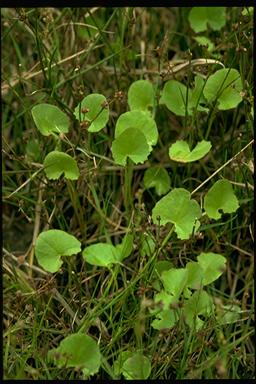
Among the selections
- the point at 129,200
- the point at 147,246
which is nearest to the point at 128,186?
the point at 129,200

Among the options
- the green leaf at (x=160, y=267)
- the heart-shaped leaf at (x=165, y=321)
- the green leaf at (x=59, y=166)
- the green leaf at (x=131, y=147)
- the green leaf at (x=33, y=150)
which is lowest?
the heart-shaped leaf at (x=165, y=321)

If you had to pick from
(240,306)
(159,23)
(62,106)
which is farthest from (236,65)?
(240,306)

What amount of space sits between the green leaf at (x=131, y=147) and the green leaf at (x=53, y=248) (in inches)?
6.4

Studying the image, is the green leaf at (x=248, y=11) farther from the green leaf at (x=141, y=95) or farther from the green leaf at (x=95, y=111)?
the green leaf at (x=95, y=111)

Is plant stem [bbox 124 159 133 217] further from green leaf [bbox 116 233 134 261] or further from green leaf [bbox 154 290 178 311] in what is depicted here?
green leaf [bbox 154 290 178 311]

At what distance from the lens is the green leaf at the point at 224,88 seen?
1.32 meters

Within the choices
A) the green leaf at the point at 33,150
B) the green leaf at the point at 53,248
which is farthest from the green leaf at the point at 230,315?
the green leaf at the point at 33,150

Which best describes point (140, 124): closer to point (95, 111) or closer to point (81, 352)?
point (95, 111)

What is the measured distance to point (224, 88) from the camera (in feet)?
4.35

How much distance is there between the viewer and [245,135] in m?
1.42

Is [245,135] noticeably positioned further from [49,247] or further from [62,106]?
[49,247]

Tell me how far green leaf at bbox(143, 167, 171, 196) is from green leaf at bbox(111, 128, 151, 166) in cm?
15

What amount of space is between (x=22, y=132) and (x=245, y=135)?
448 mm

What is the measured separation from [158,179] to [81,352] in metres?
0.43
